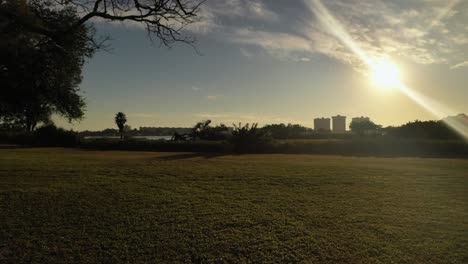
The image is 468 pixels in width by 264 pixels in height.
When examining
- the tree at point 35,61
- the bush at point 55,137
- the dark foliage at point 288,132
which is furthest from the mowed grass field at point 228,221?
the dark foliage at point 288,132

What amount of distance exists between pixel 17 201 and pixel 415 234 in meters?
6.67

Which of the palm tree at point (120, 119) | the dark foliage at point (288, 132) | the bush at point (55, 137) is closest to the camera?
the bush at point (55, 137)

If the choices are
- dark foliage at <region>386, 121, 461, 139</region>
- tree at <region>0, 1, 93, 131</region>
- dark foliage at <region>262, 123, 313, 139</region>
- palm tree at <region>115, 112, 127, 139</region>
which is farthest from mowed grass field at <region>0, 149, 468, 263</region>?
palm tree at <region>115, 112, 127, 139</region>

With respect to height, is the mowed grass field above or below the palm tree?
below

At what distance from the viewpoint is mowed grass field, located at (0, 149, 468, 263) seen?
12.5ft

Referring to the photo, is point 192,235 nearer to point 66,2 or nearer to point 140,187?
point 140,187

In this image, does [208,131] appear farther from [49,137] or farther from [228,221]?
[228,221]

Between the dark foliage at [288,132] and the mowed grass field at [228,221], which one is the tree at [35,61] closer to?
the mowed grass field at [228,221]

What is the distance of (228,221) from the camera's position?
5020 mm

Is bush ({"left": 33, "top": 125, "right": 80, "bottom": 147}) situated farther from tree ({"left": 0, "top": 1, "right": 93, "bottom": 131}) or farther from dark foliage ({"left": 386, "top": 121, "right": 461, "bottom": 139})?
dark foliage ({"left": 386, "top": 121, "right": 461, "bottom": 139})

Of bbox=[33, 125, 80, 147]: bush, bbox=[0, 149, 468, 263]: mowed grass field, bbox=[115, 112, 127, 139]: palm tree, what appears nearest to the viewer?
bbox=[0, 149, 468, 263]: mowed grass field

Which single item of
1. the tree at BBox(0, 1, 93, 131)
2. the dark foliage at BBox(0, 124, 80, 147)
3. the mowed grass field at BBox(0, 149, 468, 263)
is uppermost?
the tree at BBox(0, 1, 93, 131)

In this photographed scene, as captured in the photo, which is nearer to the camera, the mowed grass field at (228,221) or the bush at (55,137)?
the mowed grass field at (228,221)

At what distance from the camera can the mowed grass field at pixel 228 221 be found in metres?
3.81
